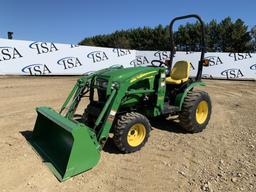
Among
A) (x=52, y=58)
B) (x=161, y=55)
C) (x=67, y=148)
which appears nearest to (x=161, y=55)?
(x=161, y=55)

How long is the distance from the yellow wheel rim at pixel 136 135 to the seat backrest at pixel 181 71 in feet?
6.27

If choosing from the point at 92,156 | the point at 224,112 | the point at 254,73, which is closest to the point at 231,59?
the point at 254,73

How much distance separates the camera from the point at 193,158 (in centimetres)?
423

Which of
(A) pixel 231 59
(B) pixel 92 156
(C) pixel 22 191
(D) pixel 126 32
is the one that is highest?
(D) pixel 126 32

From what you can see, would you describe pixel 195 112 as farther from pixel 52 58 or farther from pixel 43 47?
pixel 52 58

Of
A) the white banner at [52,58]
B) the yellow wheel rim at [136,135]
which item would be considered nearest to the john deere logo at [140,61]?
the white banner at [52,58]

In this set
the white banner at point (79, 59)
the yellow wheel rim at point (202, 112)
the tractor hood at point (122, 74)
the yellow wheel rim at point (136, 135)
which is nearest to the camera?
the yellow wheel rim at point (136, 135)

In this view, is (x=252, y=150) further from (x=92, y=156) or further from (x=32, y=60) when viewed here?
(x=32, y=60)

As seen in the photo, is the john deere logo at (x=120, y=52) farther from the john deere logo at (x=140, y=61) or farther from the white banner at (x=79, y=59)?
the john deere logo at (x=140, y=61)

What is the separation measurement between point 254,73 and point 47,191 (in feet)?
57.1

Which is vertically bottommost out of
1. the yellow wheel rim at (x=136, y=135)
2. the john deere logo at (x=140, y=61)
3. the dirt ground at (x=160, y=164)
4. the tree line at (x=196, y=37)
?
the dirt ground at (x=160, y=164)

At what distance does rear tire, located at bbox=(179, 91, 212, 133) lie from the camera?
16.8 ft

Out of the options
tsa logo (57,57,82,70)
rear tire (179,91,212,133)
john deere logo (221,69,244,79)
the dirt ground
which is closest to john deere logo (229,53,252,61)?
john deere logo (221,69,244,79)

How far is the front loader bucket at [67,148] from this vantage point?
342cm
